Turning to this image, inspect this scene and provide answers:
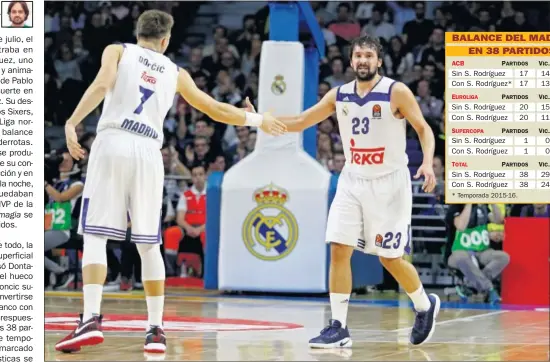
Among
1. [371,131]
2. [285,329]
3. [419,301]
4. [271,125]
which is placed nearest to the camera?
[271,125]

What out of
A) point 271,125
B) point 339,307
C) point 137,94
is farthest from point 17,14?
point 339,307

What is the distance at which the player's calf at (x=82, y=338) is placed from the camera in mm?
6715

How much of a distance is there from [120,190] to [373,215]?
1785 mm

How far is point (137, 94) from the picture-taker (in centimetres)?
693

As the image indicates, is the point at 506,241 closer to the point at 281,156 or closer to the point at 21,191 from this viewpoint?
the point at 281,156

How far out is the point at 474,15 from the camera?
17547 mm

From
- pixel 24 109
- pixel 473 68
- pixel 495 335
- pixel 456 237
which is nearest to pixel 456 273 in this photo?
pixel 456 237

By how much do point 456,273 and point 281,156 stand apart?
2587mm

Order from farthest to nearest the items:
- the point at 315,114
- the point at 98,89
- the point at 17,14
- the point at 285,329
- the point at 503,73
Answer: the point at 285,329, the point at 315,114, the point at 98,89, the point at 503,73, the point at 17,14

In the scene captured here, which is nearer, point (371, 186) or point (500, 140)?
point (500, 140)

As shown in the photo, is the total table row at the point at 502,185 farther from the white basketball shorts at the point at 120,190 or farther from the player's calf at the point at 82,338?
the player's calf at the point at 82,338

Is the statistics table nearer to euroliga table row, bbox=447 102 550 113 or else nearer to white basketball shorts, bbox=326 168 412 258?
euroliga table row, bbox=447 102 550 113

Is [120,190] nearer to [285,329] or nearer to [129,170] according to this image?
[129,170]

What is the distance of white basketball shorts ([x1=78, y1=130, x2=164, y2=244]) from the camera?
6.89m
